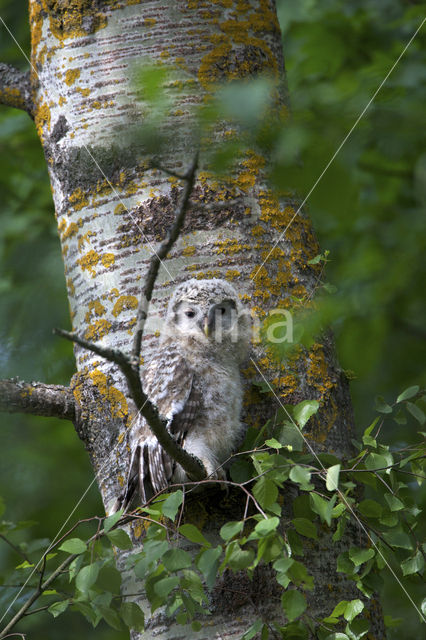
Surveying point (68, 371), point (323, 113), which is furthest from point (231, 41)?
point (68, 371)

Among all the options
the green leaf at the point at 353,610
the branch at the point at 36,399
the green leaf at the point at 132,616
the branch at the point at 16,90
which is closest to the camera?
the green leaf at the point at 132,616

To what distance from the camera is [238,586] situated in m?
2.17

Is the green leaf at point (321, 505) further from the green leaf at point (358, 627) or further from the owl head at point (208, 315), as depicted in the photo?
the owl head at point (208, 315)

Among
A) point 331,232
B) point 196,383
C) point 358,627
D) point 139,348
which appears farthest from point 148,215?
point 358,627

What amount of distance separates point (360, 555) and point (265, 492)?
0.47 m

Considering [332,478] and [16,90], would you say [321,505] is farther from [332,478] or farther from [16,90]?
[16,90]

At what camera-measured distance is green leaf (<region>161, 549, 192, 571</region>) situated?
1.77m

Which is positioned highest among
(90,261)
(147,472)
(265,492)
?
(90,261)

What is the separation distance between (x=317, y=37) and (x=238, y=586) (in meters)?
3.90

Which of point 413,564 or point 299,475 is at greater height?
point 299,475

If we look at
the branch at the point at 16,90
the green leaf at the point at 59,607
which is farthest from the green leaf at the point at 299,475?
the branch at the point at 16,90

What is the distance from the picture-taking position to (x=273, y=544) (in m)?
1.70

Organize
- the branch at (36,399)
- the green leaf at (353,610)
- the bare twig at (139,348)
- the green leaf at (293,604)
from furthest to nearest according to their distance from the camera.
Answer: the branch at (36,399), the green leaf at (353,610), the green leaf at (293,604), the bare twig at (139,348)

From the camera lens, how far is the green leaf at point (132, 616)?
6.27 ft
